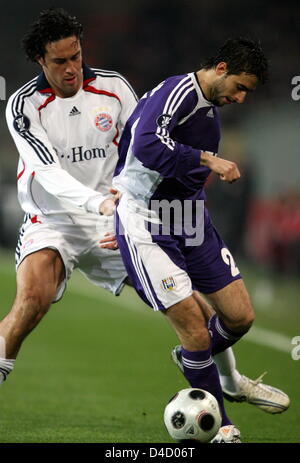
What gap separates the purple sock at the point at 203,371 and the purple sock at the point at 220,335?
0.32 m

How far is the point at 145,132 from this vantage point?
467 cm

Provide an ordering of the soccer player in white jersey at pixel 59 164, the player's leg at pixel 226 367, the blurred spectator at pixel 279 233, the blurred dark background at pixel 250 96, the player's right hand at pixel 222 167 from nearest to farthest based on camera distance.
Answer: the player's right hand at pixel 222 167 → the soccer player in white jersey at pixel 59 164 → the player's leg at pixel 226 367 → the blurred spectator at pixel 279 233 → the blurred dark background at pixel 250 96

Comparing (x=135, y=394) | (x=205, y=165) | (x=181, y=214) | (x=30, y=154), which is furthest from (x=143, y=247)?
(x=135, y=394)

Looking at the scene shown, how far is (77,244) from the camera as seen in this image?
18.7ft

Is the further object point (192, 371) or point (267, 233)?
point (267, 233)

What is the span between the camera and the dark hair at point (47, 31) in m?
5.32

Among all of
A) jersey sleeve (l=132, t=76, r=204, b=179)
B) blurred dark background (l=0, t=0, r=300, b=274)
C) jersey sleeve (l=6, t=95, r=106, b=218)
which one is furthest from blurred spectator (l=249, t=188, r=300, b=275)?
jersey sleeve (l=132, t=76, r=204, b=179)

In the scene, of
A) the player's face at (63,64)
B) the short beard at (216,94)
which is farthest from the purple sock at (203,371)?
the player's face at (63,64)

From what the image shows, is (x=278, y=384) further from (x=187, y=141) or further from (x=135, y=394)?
(x=187, y=141)

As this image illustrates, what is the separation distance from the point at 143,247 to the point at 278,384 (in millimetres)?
2520

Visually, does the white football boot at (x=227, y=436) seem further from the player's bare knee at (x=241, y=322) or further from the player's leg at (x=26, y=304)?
the player's leg at (x=26, y=304)

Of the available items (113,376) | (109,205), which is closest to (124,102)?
(109,205)

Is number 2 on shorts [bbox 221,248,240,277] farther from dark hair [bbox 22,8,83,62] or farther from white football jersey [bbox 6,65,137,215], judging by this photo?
dark hair [bbox 22,8,83,62]

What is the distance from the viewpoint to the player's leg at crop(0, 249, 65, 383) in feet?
16.9
